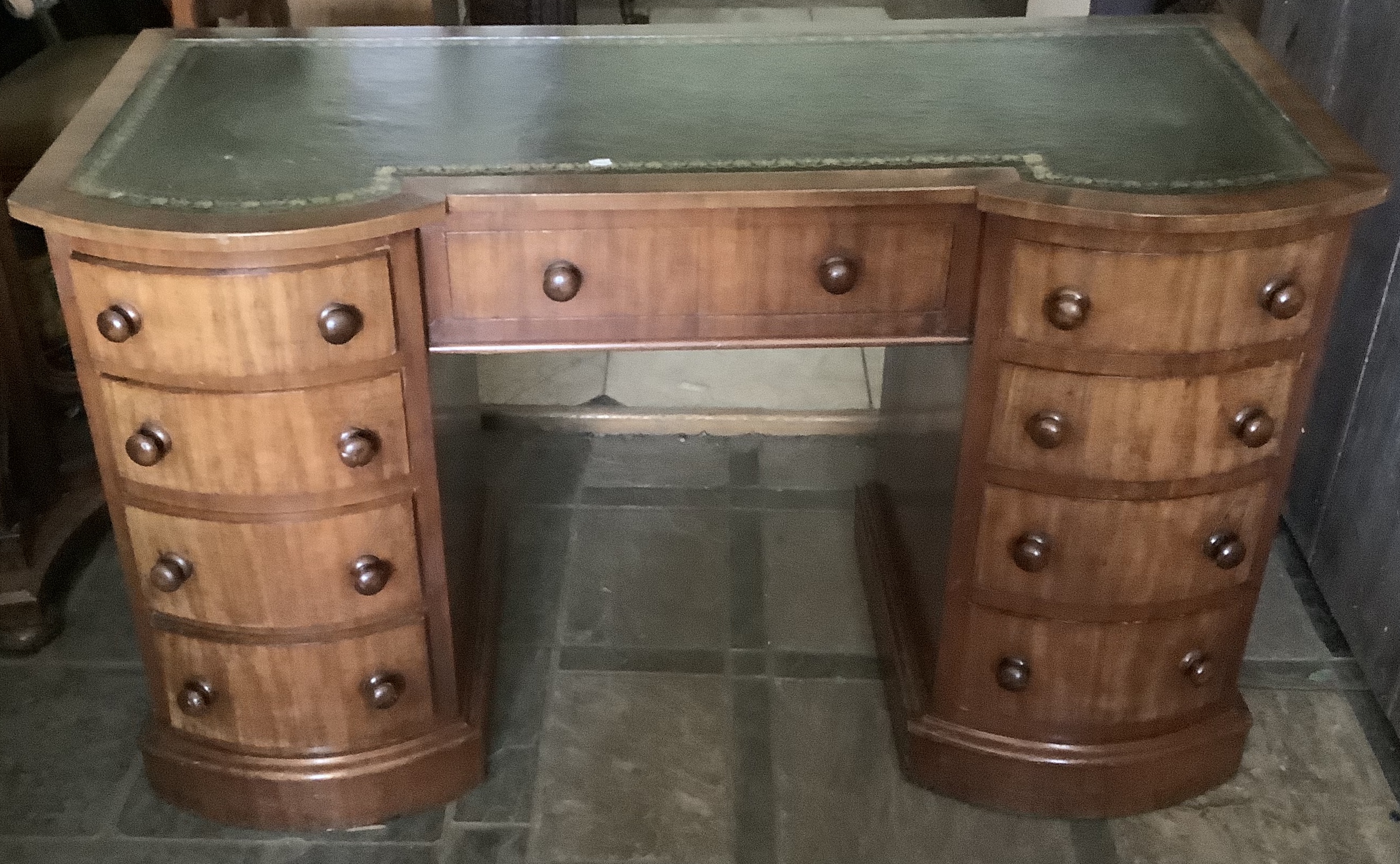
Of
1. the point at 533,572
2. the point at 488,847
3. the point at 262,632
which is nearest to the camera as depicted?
the point at 262,632

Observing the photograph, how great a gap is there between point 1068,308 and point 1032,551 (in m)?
0.31

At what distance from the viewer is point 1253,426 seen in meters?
1.43

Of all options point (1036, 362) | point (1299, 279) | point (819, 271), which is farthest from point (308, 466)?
point (1299, 279)

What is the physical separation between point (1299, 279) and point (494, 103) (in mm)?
924

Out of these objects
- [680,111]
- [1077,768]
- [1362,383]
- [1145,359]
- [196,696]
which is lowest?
[1077,768]

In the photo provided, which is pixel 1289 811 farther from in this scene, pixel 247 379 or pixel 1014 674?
pixel 247 379

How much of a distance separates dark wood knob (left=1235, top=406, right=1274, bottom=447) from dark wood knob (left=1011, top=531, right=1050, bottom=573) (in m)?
0.24

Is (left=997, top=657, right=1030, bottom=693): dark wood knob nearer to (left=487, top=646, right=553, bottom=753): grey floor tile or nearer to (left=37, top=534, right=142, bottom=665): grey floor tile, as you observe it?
(left=487, top=646, right=553, bottom=753): grey floor tile

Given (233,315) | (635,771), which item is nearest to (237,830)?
(635,771)

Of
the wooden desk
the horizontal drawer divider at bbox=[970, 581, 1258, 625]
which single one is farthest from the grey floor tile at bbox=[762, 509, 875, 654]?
the horizontal drawer divider at bbox=[970, 581, 1258, 625]

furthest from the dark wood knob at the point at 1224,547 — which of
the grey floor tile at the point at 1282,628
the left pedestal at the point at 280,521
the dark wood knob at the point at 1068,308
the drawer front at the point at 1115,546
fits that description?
the left pedestal at the point at 280,521

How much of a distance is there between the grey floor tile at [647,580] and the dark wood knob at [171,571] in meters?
0.65

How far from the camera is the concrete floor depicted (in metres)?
1.65

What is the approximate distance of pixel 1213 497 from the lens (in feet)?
4.90
